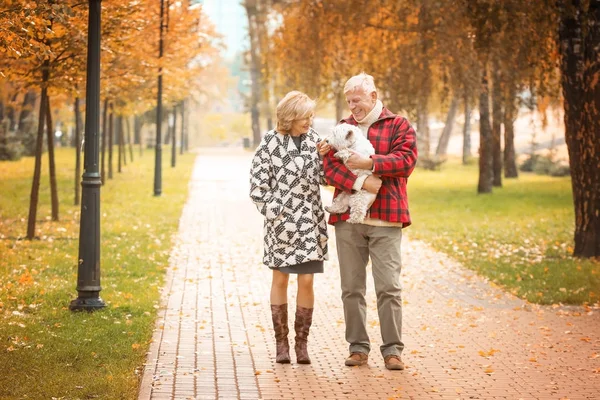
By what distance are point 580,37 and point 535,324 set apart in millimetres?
5286

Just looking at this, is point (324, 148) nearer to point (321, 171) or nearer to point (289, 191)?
point (321, 171)

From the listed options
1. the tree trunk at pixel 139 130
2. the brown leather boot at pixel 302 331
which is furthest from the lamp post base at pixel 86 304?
the tree trunk at pixel 139 130

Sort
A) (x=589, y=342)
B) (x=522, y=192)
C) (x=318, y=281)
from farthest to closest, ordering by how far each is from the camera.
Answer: (x=522, y=192)
(x=318, y=281)
(x=589, y=342)

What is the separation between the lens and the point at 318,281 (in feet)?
39.3

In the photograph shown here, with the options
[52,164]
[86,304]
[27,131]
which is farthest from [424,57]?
[27,131]

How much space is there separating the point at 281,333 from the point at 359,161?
1.34 metres

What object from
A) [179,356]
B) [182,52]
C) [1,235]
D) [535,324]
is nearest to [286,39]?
[182,52]

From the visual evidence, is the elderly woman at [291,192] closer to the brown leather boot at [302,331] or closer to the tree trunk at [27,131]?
the brown leather boot at [302,331]

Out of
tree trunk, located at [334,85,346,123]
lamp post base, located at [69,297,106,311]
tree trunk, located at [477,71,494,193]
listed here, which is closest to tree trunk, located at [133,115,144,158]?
tree trunk, located at [334,85,346,123]

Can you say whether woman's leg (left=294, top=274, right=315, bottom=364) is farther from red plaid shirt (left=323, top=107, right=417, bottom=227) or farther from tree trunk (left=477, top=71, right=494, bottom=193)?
tree trunk (left=477, top=71, right=494, bottom=193)

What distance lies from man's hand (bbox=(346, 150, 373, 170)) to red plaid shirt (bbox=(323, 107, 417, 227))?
4 centimetres

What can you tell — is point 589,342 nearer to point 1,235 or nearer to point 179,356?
point 179,356

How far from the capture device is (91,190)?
29.9 feet

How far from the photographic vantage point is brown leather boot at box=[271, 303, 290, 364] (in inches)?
283
